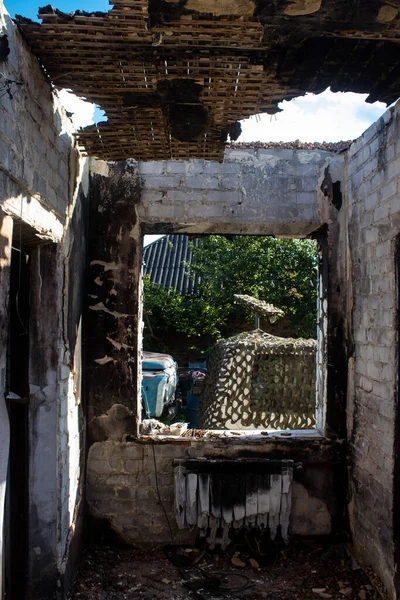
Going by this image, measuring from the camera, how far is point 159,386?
26.8 ft

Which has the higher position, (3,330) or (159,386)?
(3,330)

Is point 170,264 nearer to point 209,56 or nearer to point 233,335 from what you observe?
point 233,335

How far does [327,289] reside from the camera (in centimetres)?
402

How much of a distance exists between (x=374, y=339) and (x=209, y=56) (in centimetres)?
209

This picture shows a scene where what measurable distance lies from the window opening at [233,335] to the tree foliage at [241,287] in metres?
0.02

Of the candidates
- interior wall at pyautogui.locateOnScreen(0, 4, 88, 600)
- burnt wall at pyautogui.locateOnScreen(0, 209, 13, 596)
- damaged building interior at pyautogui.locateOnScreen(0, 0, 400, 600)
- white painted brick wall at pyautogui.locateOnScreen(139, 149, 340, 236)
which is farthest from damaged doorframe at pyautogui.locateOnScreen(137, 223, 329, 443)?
burnt wall at pyautogui.locateOnScreen(0, 209, 13, 596)

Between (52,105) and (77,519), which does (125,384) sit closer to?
(77,519)

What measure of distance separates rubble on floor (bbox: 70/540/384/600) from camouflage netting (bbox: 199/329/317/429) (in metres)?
1.57

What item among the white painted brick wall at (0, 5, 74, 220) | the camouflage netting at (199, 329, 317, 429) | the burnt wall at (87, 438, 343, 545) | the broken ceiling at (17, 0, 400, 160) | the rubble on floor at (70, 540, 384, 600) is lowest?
the rubble on floor at (70, 540, 384, 600)

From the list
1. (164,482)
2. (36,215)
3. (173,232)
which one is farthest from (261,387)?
(36,215)

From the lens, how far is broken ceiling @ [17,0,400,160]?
207 centimetres

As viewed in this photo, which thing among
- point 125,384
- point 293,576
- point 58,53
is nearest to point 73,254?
point 125,384

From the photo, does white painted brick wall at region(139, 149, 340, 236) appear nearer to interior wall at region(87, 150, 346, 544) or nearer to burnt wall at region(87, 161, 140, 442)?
interior wall at region(87, 150, 346, 544)

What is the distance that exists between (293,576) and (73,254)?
9.02 feet
